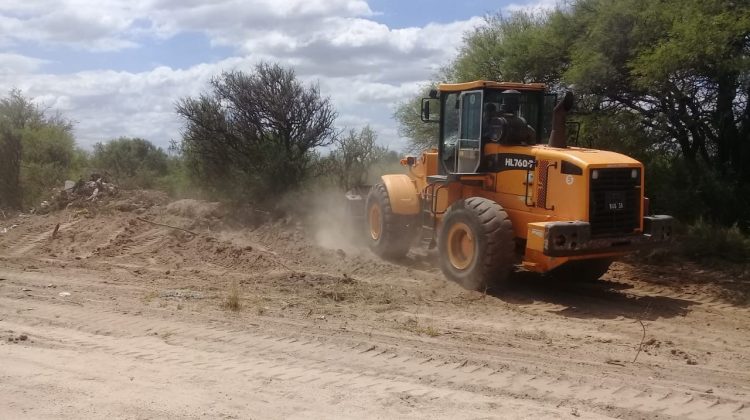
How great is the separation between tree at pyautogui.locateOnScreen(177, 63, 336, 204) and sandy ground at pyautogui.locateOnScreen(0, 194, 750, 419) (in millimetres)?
4316

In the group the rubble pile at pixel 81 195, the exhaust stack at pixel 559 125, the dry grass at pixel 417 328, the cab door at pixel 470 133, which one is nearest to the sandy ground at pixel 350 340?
the dry grass at pixel 417 328

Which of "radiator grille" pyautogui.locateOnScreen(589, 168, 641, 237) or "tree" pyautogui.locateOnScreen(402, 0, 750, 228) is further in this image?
"tree" pyautogui.locateOnScreen(402, 0, 750, 228)

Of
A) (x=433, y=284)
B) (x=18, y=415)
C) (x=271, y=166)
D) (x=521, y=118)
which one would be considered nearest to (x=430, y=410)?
(x=18, y=415)

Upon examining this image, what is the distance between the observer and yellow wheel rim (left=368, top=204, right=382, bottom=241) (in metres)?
12.2

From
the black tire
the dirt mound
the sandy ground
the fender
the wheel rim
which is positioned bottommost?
the sandy ground

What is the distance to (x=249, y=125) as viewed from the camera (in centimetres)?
1645

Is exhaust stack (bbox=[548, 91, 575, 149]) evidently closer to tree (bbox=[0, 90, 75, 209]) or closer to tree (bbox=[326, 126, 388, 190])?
tree (bbox=[326, 126, 388, 190])

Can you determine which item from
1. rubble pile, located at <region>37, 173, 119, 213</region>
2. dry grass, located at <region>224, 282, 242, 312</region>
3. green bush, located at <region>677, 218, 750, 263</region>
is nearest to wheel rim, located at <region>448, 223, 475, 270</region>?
dry grass, located at <region>224, 282, 242, 312</region>

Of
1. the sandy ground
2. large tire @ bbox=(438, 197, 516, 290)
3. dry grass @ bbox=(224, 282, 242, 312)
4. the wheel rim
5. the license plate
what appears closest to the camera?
the sandy ground

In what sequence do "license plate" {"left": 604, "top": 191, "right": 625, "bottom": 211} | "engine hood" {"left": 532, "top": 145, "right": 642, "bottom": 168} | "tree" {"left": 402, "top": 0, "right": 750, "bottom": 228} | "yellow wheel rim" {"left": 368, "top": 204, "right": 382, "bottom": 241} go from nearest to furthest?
"engine hood" {"left": 532, "top": 145, "right": 642, "bottom": 168} < "license plate" {"left": 604, "top": 191, "right": 625, "bottom": 211} < "tree" {"left": 402, "top": 0, "right": 750, "bottom": 228} < "yellow wheel rim" {"left": 368, "top": 204, "right": 382, "bottom": 241}

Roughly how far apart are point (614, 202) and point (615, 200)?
1.2 inches

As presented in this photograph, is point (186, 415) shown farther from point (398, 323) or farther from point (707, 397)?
point (707, 397)

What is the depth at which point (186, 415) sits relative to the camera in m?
4.94

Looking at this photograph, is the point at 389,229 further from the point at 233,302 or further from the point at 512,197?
the point at 233,302
